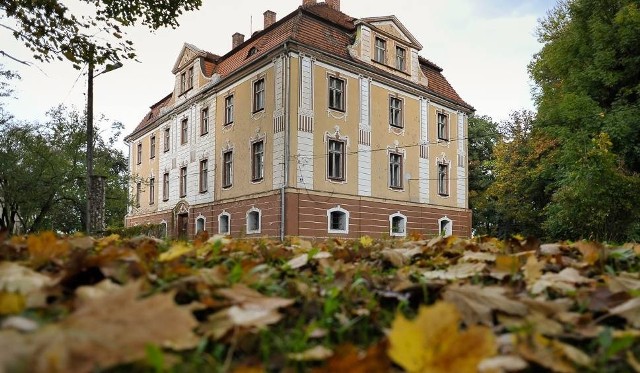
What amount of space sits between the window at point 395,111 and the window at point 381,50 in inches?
69.9

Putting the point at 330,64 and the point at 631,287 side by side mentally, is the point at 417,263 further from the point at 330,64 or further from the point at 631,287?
the point at 330,64

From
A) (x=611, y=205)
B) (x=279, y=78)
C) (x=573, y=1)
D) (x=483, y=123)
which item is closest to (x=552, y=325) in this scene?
(x=611, y=205)

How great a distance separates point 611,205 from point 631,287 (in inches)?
600

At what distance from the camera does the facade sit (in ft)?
57.7

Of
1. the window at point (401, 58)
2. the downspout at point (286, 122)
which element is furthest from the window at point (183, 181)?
the window at point (401, 58)

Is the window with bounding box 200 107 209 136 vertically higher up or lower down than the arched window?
higher up

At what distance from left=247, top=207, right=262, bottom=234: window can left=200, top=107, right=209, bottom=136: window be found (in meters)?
5.86

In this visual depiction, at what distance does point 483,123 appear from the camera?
124 ft

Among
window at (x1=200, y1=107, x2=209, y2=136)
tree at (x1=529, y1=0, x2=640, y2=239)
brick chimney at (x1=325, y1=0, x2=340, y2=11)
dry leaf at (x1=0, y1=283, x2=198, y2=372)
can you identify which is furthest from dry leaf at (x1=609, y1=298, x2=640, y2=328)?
brick chimney at (x1=325, y1=0, x2=340, y2=11)

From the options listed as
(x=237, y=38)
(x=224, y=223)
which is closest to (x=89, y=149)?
(x=224, y=223)

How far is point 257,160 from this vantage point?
749 inches

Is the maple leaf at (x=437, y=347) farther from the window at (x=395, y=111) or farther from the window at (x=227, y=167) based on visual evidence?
the window at (x=395, y=111)

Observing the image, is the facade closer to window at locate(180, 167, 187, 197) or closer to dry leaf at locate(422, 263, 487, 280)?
window at locate(180, 167, 187, 197)

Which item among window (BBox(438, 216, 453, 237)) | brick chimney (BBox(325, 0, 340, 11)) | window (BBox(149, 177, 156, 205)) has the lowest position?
window (BBox(438, 216, 453, 237))
